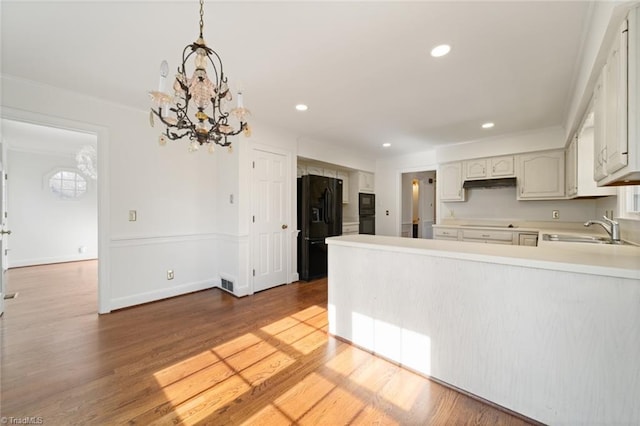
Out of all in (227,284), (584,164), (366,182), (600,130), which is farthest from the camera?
(366,182)

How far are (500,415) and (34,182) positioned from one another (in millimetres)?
8258

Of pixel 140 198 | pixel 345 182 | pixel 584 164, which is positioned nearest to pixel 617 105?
pixel 584 164

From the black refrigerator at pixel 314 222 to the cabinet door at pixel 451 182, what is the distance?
7.00 feet

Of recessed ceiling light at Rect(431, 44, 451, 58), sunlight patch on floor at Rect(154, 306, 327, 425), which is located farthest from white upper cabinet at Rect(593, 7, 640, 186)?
sunlight patch on floor at Rect(154, 306, 327, 425)

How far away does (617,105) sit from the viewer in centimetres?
130

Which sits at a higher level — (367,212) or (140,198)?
(140,198)

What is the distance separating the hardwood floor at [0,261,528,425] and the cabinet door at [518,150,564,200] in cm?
373

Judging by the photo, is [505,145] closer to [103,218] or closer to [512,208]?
[512,208]

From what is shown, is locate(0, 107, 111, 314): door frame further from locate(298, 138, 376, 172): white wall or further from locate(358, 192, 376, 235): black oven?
locate(358, 192, 376, 235): black oven

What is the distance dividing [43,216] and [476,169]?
28.8 feet

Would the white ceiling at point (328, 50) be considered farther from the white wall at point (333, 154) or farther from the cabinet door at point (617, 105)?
the white wall at point (333, 154)

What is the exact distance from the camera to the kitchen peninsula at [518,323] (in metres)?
1.22

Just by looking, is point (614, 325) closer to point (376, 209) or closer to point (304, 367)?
point (304, 367)

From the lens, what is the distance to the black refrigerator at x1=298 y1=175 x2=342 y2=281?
170 inches
